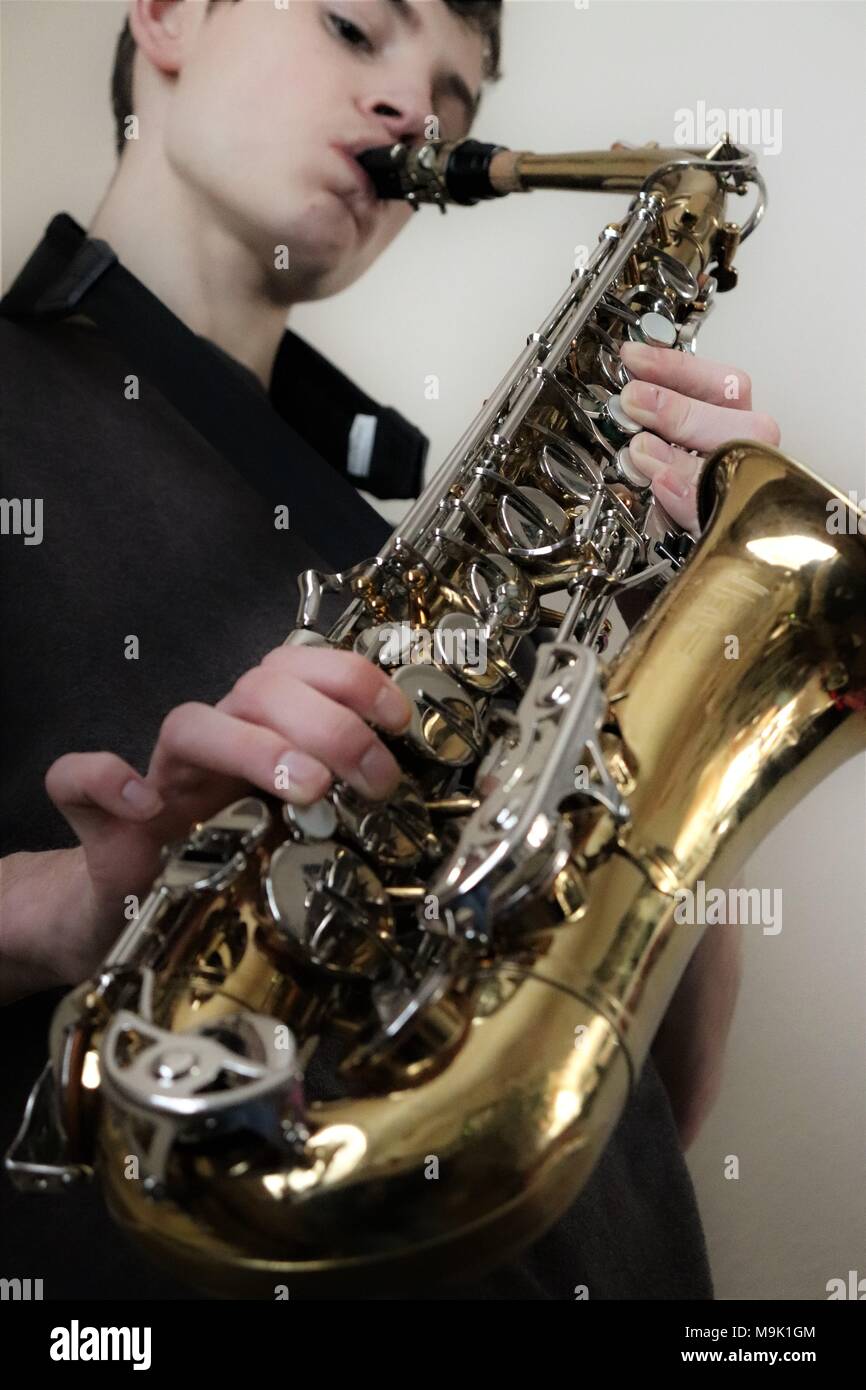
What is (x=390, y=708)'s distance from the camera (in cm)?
83

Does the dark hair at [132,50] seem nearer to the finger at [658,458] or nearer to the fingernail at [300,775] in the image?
the finger at [658,458]

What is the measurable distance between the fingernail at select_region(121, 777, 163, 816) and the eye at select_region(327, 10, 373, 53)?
4.09 feet

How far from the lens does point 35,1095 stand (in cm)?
71

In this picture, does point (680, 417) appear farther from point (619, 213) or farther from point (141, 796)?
point (619, 213)

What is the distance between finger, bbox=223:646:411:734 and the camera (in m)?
0.80

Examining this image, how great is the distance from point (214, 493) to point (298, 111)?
556 mm

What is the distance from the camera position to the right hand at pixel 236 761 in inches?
30.2

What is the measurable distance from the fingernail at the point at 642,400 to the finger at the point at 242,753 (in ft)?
Result: 2.16

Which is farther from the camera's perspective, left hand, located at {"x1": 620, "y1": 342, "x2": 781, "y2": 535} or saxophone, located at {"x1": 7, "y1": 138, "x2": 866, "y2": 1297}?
left hand, located at {"x1": 620, "y1": 342, "x2": 781, "y2": 535}

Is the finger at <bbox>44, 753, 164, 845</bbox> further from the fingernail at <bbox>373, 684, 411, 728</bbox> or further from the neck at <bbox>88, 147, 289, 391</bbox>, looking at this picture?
the neck at <bbox>88, 147, 289, 391</bbox>

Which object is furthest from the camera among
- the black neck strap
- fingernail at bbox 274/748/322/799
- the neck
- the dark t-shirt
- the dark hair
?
the dark hair

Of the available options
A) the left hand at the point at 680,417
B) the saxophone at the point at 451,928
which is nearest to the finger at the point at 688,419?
the left hand at the point at 680,417

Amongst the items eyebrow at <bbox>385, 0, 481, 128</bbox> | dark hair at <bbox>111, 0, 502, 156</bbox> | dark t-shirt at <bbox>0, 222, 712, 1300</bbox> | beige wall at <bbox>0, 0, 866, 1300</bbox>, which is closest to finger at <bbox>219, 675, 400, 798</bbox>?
dark t-shirt at <bbox>0, 222, 712, 1300</bbox>
